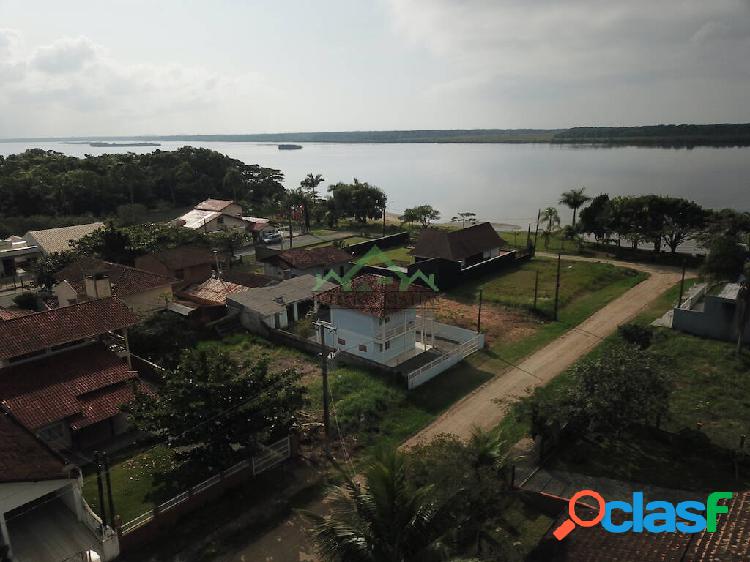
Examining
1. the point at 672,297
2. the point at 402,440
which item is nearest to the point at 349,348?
the point at 402,440

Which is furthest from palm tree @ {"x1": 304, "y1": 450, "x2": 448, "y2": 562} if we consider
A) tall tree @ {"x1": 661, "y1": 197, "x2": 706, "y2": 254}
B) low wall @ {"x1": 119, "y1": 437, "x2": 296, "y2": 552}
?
tall tree @ {"x1": 661, "y1": 197, "x2": 706, "y2": 254}

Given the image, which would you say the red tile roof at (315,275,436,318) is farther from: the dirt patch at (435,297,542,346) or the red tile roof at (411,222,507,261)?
the red tile roof at (411,222,507,261)

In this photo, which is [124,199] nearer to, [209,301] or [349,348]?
[209,301]

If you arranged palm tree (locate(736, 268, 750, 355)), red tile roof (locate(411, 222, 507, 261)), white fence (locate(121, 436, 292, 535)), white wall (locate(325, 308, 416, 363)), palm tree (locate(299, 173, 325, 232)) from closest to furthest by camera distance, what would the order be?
white fence (locate(121, 436, 292, 535))
white wall (locate(325, 308, 416, 363))
palm tree (locate(736, 268, 750, 355))
red tile roof (locate(411, 222, 507, 261))
palm tree (locate(299, 173, 325, 232))

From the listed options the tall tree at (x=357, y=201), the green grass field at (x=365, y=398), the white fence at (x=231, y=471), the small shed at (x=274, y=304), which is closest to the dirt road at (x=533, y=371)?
the green grass field at (x=365, y=398)

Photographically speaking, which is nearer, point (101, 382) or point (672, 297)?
point (101, 382)

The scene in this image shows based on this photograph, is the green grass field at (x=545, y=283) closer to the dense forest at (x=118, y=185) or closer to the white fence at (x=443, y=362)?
the white fence at (x=443, y=362)

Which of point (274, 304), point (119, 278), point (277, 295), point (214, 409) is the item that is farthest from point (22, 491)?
point (119, 278)

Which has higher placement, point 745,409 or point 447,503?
point 447,503
